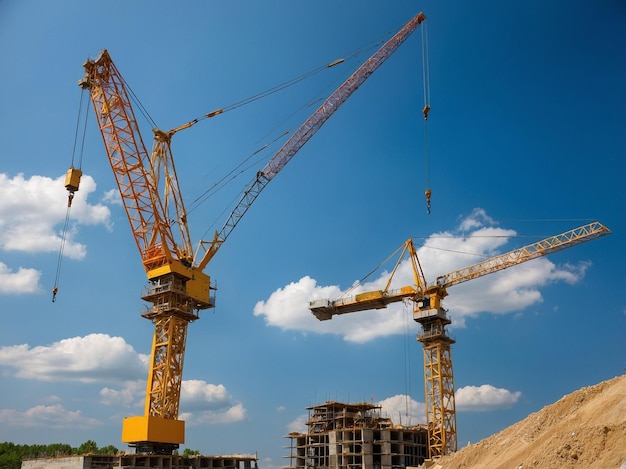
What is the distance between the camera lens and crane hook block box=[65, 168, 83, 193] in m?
59.7

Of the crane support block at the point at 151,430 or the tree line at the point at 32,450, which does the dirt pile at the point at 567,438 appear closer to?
the crane support block at the point at 151,430

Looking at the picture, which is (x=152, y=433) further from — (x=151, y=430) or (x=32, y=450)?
(x=32, y=450)

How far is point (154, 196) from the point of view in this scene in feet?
222

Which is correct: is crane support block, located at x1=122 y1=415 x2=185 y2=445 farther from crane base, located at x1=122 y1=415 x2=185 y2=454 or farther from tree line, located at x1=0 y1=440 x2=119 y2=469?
tree line, located at x1=0 y1=440 x2=119 y2=469

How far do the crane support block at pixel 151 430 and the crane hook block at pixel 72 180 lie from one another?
24.6 meters

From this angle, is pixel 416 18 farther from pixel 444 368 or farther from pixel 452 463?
Answer: pixel 452 463

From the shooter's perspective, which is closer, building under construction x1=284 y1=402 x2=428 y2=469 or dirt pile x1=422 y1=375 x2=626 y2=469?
dirt pile x1=422 y1=375 x2=626 y2=469

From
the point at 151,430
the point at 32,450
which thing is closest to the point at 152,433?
the point at 151,430

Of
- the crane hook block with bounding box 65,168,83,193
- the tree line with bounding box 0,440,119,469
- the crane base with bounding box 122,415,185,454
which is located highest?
the crane hook block with bounding box 65,168,83,193

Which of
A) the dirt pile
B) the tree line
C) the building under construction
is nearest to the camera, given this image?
the dirt pile

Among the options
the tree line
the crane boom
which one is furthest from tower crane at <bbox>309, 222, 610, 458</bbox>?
the tree line

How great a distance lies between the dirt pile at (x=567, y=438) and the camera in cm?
2594

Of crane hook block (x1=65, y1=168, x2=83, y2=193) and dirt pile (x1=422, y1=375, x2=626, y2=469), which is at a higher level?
crane hook block (x1=65, y1=168, x2=83, y2=193)

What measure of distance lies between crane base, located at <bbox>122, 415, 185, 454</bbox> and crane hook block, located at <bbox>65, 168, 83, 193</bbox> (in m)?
24.6
